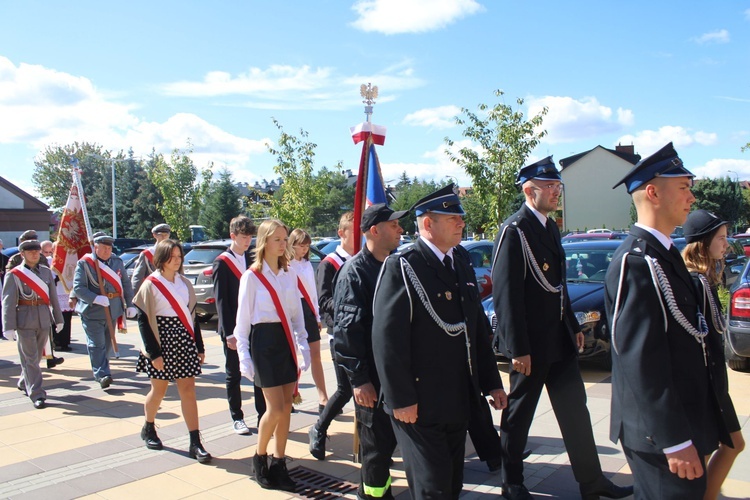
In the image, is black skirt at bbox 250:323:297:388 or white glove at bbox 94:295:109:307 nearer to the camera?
black skirt at bbox 250:323:297:388

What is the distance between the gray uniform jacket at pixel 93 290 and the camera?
814 cm

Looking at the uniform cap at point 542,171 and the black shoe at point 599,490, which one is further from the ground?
the uniform cap at point 542,171

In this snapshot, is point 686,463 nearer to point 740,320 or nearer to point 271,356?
point 271,356

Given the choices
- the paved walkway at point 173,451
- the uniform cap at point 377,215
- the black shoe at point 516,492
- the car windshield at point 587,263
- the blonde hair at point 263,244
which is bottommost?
the paved walkway at point 173,451

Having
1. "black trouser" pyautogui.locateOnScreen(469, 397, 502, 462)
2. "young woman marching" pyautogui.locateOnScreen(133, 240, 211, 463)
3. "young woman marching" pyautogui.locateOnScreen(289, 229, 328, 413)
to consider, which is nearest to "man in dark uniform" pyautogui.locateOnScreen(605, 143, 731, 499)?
"black trouser" pyautogui.locateOnScreen(469, 397, 502, 462)

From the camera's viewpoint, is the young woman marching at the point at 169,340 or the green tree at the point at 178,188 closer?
the young woman marching at the point at 169,340

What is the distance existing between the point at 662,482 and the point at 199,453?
146 inches

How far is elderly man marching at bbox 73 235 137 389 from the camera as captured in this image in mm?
8031

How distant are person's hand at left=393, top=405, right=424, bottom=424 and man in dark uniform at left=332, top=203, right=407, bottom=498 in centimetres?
53

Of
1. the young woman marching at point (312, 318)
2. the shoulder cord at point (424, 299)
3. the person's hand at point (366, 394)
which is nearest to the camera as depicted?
the shoulder cord at point (424, 299)

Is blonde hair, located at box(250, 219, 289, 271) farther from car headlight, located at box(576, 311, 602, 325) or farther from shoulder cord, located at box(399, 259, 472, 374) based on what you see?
car headlight, located at box(576, 311, 602, 325)

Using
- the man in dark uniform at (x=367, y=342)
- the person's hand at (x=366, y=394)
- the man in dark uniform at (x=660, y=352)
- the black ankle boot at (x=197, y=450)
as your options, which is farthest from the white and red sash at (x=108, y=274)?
the man in dark uniform at (x=660, y=352)

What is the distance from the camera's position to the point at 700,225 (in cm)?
377

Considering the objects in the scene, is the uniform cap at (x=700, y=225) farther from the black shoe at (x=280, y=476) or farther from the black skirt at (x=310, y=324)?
the black skirt at (x=310, y=324)
